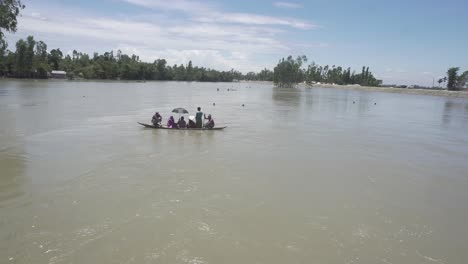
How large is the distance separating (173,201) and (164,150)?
6.94 m

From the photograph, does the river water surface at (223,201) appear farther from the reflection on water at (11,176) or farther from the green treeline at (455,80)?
the green treeline at (455,80)

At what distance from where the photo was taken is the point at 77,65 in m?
130

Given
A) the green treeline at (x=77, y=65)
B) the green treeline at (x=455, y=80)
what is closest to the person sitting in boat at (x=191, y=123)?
the green treeline at (x=77, y=65)

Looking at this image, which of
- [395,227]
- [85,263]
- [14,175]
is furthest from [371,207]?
[14,175]

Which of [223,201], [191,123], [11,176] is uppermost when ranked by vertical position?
[191,123]

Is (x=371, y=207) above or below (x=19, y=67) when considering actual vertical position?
below

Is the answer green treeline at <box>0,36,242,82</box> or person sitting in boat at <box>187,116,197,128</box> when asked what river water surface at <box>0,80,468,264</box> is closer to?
person sitting in boat at <box>187,116,197,128</box>

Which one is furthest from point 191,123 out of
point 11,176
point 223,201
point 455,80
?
point 455,80

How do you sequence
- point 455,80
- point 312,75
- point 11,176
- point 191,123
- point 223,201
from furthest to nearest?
1. point 312,75
2. point 455,80
3. point 191,123
4. point 11,176
5. point 223,201

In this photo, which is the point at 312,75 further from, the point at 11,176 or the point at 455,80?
the point at 11,176

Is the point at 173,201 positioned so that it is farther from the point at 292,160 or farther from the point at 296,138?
the point at 296,138

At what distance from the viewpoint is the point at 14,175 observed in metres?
12.5

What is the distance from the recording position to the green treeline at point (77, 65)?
320 feet

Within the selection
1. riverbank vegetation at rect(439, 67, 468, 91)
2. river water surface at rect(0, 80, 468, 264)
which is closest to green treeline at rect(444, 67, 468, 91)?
riverbank vegetation at rect(439, 67, 468, 91)
